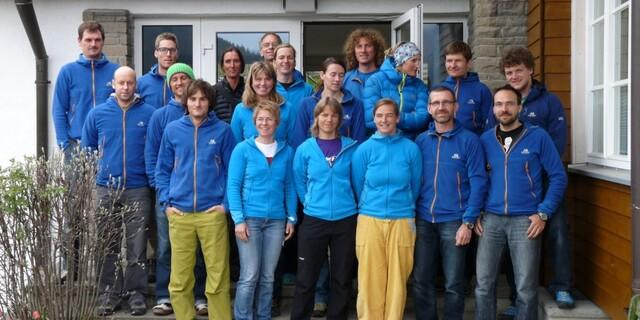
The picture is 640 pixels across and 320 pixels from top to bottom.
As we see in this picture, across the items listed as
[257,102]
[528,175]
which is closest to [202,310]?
[257,102]

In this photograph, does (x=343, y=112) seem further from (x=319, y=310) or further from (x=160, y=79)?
(x=160, y=79)

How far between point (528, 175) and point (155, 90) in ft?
8.87

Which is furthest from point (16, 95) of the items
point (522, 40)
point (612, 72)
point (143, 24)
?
point (612, 72)

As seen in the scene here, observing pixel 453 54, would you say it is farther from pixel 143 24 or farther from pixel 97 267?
pixel 143 24

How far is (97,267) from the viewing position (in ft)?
14.3

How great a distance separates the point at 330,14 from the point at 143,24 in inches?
74.8

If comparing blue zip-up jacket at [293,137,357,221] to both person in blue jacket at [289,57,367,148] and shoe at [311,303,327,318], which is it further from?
shoe at [311,303,327,318]

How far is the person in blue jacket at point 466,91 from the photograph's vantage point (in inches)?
184

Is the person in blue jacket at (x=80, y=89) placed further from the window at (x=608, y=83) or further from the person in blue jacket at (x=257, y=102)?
the window at (x=608, y=83)

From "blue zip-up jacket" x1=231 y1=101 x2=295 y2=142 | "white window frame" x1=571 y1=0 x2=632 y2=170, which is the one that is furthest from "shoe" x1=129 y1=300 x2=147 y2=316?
"white window frame" x1=571 y1=0 x2=632 y2=170

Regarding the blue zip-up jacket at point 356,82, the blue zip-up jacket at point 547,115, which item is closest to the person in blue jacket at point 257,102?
the blue zip-up jacket at point 356,82

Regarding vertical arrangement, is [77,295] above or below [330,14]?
below

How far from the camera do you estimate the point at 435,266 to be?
14.4 feet

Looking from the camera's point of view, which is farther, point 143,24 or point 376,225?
point 143,24
